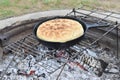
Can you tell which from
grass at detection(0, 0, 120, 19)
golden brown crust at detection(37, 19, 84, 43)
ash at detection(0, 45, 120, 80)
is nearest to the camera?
golden brown crust at detection(37, 19, 84, 43)

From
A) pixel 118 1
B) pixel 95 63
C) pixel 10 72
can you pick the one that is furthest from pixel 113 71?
pixel 118 1

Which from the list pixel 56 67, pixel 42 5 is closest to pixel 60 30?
pixel 56 67

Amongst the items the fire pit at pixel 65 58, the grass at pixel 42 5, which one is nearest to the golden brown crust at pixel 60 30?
the fire pit at pixel 65 58

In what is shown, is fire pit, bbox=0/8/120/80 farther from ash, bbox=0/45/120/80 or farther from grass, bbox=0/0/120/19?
grass, bbox=0/0/120/19

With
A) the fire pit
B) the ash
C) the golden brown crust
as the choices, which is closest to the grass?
the fire pit

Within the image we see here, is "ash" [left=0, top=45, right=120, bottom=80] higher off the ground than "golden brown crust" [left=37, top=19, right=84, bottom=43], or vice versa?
"golden brown crust" [left=37, top=19, right=84, bottom=43]

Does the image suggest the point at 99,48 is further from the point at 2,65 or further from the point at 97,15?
the point at 2,65
